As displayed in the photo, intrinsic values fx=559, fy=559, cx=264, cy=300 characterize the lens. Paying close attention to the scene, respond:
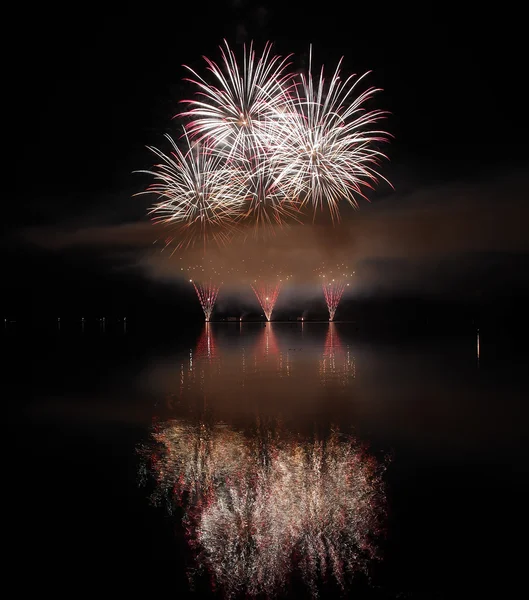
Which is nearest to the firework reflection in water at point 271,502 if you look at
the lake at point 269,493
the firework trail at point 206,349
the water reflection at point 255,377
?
the lake at point 269,493

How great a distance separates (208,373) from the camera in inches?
727

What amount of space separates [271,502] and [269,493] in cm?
30

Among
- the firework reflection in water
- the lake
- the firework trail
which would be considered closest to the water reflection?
the lake

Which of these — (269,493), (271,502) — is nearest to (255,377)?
(269,493)

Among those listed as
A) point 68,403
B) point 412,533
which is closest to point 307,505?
point 412,533

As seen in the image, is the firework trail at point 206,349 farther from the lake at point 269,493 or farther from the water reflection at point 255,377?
the lake at point 269,493

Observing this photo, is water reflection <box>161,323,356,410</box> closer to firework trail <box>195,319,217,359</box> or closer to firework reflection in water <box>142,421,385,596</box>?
firework trail <box>195,319,217,359</box>

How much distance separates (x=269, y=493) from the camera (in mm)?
6152

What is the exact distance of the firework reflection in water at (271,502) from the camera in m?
4.51

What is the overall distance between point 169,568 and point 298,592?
1.09 meters

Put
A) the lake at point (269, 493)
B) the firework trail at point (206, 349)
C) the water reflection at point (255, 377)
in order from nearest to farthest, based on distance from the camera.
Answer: the lake at point (269, 493) < the water reflection at point (255, 377) < the firework trail at point (206, 349)

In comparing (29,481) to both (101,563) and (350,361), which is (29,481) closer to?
(101,563)

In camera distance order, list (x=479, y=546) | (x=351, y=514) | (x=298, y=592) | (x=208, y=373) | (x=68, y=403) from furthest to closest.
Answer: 1. (x=208, y=373)
2. (x=68, y=403)
3. (x=351, y=514)
4. (x=479, y=546)
5. (x=298, y=592)

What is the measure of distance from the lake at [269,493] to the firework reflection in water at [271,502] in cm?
2
